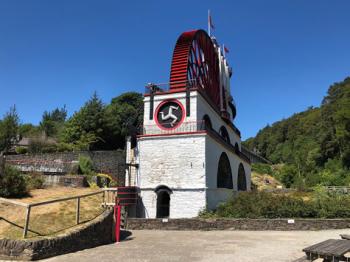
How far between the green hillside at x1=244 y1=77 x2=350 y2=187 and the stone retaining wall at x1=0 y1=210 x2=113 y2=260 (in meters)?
44.3

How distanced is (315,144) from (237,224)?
76.8 meters

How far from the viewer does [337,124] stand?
6838 centimetres

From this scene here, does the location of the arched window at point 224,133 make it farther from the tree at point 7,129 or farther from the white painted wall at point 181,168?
the tree at point 7,129

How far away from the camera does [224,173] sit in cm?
2794

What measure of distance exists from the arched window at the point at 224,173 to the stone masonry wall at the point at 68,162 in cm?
755

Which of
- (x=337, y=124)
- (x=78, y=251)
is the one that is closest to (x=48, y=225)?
(x=78, y=251)

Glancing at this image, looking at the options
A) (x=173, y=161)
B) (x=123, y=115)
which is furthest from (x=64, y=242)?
(x=123, y=115)

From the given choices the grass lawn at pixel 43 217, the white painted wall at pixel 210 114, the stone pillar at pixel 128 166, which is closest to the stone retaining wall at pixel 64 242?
the grass lawn at pixel 43 217

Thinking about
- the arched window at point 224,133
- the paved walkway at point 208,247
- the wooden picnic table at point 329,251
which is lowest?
the paved walkway at point 208,247

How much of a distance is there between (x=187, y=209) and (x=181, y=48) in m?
12.5

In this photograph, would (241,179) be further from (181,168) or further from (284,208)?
Answer: (284,208)

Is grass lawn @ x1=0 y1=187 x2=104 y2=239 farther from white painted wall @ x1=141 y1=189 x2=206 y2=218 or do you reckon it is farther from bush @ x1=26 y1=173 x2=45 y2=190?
white painted wall @ x1=141 y1=189 x2=206 y2=218

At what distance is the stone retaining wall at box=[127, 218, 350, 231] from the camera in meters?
16.1

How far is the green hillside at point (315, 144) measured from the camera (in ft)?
204
